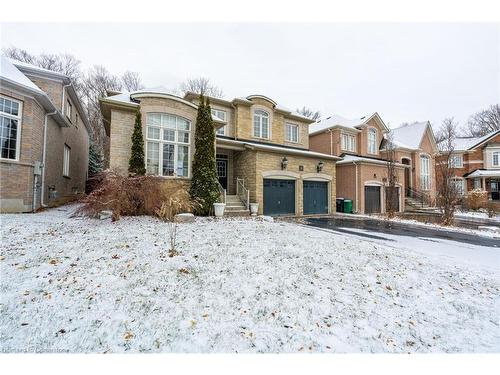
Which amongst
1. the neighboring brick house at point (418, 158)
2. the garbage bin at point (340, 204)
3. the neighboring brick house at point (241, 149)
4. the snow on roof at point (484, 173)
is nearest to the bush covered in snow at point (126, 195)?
the neighboring brick house at point (241, 149)

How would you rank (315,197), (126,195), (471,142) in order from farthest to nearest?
1. (471,142)
2. (315,197)
3. (126,195)

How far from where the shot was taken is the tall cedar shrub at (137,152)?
10.0m

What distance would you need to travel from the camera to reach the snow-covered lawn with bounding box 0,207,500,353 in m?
2.76

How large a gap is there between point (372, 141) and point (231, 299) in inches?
877

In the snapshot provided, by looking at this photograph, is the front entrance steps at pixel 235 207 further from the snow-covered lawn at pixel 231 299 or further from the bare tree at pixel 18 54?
the bare tree at pixel 18 54

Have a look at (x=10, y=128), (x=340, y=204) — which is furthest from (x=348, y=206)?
(x=10, y=128)

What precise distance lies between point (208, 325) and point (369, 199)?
17.6m

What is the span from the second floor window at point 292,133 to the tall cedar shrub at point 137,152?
1090 cm

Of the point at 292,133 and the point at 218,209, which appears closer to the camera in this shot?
the point at 218,209

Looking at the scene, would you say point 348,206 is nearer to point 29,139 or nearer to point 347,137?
point 347,137

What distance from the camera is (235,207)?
1252cm

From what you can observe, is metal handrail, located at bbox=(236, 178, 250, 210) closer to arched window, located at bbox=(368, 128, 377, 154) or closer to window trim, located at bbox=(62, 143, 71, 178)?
window trim, located at bbox=(62, 143, 71, 178)

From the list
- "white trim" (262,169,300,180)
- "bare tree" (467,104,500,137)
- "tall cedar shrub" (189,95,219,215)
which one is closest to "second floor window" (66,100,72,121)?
"tall cedar shrub" (189,95,219,215)

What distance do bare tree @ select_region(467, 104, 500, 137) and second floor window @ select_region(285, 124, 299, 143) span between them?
132ft
